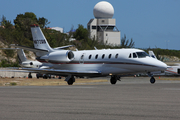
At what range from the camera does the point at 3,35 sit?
70.8 m

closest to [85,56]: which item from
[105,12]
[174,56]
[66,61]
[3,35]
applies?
[66,61]

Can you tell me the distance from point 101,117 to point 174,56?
372 feet

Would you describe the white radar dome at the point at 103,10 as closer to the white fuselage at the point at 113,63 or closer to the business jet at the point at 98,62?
the business jet at the point at 98,62

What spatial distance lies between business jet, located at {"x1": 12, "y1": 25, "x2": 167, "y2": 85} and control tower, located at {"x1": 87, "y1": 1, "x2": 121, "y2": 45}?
254 ft

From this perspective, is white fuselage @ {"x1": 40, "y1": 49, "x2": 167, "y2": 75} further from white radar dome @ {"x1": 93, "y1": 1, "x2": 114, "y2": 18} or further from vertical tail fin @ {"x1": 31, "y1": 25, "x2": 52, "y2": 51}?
white radar dome @ {"x1": 93, "y1": 1, "x2": 114, "y2": 18}

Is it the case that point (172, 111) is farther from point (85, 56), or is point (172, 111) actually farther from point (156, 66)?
point (85, 56)

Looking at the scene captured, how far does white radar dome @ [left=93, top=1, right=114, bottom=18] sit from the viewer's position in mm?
106000

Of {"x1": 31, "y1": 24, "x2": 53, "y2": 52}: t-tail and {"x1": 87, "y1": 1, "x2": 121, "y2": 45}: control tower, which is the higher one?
{"x1": 87, "y1": 1, "x2": 121, "y2": 45}: control tower

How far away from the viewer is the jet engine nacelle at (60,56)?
97.2ft

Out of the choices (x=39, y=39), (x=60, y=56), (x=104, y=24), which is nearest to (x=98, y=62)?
(x=60, y=56)

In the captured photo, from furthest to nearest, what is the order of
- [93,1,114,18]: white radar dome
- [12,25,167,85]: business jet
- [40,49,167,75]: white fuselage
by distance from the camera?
[93,1,114,18]: white radar dome, [12,25,167,85]: business jet, [40,49,167,75]: white fuselage

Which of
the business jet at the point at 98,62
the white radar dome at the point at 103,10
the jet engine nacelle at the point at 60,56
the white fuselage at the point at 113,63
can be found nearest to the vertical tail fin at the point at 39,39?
the business jet at the point at 98,62

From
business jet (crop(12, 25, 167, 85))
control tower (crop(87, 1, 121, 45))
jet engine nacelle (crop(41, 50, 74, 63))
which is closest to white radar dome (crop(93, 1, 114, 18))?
control tower (crop(87, 1, 121, 45))

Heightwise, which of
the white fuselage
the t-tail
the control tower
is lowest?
the white fuselage
